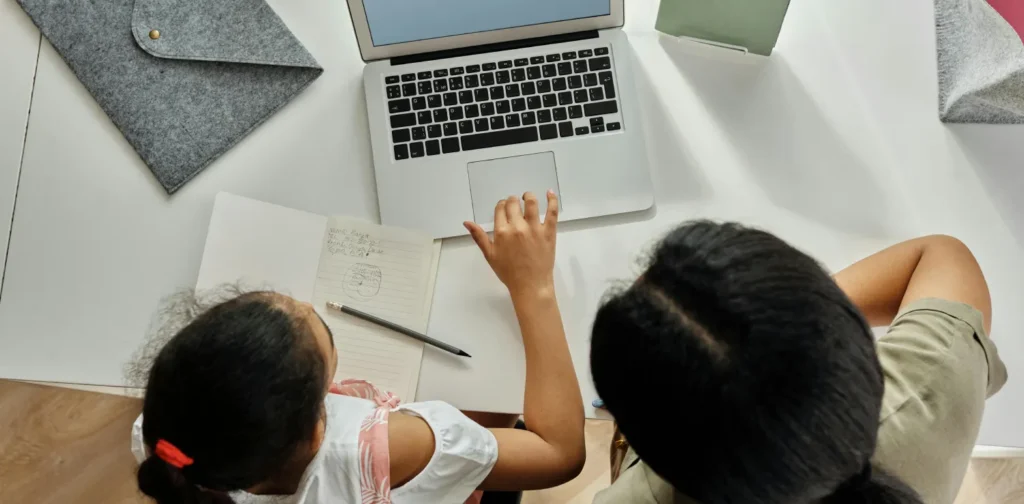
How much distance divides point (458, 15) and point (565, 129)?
160 mm

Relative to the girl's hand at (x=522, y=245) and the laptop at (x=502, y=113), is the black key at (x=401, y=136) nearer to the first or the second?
the laptop at (x=502, y=113)

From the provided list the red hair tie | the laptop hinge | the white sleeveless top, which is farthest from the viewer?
the laptop hinge

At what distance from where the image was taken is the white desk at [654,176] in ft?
2.32

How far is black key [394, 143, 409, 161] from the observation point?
74cm

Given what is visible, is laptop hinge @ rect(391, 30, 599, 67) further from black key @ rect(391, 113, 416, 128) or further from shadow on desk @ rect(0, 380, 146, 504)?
shadow on desk @ rect(0, 380, 146, 504)

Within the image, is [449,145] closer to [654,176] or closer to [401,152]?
[401,152]

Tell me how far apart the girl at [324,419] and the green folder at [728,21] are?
0.24 meters

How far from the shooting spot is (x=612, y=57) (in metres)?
0.75

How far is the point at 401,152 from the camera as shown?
2.43 ft

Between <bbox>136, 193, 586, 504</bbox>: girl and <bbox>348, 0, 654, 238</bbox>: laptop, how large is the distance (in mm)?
42

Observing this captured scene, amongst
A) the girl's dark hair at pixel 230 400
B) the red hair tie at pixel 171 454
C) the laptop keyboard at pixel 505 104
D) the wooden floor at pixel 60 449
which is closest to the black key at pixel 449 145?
the laptop keyboard at pixel 505 104

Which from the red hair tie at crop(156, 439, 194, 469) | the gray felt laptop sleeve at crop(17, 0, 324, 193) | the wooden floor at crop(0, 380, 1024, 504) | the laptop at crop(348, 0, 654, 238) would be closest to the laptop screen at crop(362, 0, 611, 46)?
the laptop at crop(348, 0, 654, 238)

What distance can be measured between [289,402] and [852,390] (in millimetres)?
423

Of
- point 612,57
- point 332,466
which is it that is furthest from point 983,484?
point 332,466
